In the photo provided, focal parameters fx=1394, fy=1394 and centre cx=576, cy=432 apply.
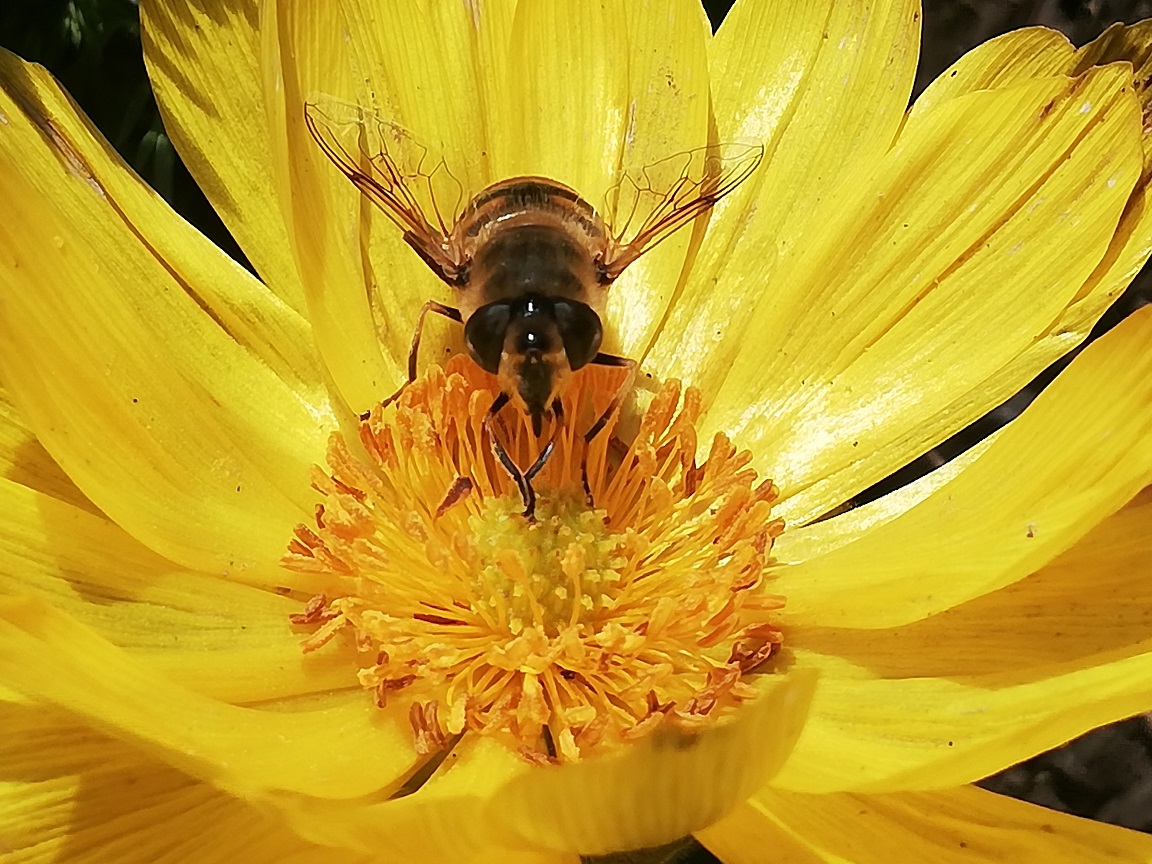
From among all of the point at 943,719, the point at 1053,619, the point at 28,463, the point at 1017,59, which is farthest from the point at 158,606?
the point at 1017,59

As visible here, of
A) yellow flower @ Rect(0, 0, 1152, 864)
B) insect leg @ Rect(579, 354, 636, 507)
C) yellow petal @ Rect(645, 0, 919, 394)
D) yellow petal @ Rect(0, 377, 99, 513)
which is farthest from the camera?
yellow petal @ Rect(645, 0, 919, 394)

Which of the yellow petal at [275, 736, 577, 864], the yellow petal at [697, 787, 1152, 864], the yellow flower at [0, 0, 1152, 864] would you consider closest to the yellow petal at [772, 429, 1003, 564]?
the yellow flower at [0, 0, 1152, 864]

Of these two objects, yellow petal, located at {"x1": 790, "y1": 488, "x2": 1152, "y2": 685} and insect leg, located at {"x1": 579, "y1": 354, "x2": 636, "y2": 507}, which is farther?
insect leg, located at {"x1": 579, "y1": 354, "x2": 636, "y2": 507}

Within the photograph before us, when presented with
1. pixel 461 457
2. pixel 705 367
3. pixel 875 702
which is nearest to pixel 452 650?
pixel 461 457

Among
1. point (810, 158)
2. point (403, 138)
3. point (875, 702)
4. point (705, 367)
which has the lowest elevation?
point (875, 702)

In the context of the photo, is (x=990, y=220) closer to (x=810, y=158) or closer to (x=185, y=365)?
(x=810, y=158)

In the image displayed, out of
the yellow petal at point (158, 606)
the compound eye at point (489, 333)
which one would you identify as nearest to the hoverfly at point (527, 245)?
the compound eye at point (489, 333)

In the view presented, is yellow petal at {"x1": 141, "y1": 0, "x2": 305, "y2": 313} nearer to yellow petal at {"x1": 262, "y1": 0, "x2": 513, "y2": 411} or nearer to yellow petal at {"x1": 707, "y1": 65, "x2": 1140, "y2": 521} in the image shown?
yellow petal at {"x1": 262, "y1": 0, "x2": 513, "y2": 411}

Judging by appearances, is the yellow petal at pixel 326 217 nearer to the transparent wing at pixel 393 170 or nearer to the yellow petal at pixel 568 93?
the transparent wing at pixel 393 170
